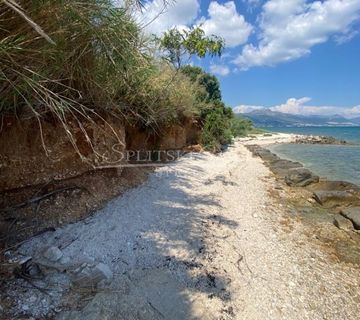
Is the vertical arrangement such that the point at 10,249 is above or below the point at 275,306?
above

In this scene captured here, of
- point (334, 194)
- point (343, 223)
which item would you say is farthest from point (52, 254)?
point (334, 194)

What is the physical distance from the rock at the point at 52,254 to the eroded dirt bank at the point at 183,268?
0.05 metres

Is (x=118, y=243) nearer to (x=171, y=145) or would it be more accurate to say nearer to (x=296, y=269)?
(x=296, y=269)

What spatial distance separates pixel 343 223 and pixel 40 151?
6.46 m

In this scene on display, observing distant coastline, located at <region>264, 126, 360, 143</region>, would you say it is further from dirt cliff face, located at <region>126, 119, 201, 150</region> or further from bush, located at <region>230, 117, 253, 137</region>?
dirt cliff face, located at <region>126, 119, 201, 150</region>

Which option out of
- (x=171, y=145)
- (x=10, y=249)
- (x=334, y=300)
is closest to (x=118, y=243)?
(x=10, y=249)

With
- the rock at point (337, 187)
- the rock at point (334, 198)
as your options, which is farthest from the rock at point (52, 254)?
the rock at point (337, 187)

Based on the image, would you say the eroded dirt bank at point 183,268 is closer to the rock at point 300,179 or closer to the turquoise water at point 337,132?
the rock at point 300,179

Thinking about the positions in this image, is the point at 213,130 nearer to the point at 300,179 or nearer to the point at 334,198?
the point at 300,179

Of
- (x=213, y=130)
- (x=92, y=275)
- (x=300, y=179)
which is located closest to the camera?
(x=92, y=275)

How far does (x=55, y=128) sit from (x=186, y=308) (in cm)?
360

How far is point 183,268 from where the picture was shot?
158 inches

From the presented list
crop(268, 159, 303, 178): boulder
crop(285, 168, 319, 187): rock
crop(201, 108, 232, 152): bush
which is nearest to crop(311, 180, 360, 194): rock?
crop(285, 168, 319, 187): rock

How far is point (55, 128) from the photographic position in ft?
16.4
